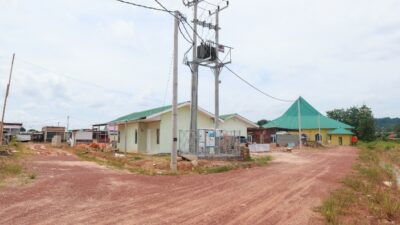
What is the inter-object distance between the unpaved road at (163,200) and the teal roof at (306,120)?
51.6 m

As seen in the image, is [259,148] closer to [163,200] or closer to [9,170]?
[9,170]

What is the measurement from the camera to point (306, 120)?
2724 inches

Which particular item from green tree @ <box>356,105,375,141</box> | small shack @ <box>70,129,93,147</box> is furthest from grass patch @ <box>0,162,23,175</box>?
green tree @ <box>356,105,375,141</box>

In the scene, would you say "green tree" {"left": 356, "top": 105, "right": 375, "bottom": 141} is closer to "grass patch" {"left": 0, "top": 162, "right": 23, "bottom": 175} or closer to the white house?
the white house

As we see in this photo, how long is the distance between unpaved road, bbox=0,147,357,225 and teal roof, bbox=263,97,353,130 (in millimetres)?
51564

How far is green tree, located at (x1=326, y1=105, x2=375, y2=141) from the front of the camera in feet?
240

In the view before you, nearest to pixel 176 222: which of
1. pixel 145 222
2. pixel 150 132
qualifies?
pixel 145 222

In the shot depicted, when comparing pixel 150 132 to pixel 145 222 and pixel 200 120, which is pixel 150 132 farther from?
pixel 145 222

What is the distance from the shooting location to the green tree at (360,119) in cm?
7319

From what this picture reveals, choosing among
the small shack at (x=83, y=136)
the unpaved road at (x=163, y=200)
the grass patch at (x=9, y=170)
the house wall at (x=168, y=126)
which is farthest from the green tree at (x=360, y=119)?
the grass patch at (x=9, y=170)

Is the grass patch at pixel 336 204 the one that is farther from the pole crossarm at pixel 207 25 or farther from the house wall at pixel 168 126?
the house wall at pixel 168 126

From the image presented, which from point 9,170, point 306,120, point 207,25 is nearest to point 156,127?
point 207,25

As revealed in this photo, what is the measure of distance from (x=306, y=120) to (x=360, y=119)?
15.4m

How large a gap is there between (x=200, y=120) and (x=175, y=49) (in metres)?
13.7
